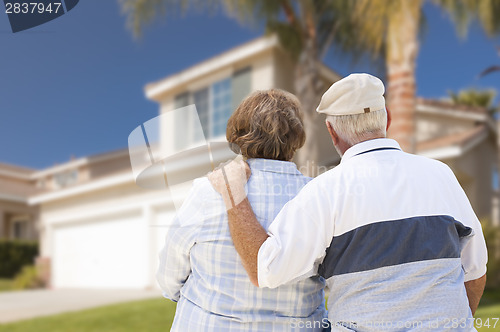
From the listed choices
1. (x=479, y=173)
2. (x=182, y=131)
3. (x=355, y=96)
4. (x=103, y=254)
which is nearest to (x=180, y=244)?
(x=182, y=131)

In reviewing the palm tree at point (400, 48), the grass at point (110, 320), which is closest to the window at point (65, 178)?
the grass at point (110, 320)

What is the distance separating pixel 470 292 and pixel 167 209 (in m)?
11.8

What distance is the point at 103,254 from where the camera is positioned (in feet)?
48.5

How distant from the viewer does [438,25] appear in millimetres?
11406

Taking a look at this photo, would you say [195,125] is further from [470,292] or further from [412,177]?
→ [470,292]

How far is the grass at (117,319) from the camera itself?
6477mm

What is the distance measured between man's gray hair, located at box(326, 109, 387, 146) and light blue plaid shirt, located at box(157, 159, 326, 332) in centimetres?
25

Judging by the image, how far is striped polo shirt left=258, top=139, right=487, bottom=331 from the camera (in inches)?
54.2

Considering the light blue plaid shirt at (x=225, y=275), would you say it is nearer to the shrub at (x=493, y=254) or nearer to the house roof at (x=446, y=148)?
the shrub at (x=493, y=254)

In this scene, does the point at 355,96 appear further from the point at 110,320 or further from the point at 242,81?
the point at 242,81

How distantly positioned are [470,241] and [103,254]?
1445 cm

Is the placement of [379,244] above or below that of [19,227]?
below

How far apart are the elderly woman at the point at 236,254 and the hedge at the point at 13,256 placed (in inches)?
860

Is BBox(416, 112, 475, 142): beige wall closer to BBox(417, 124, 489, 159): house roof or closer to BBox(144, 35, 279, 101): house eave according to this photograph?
BBox(417, 124, 489, 159): house roof
